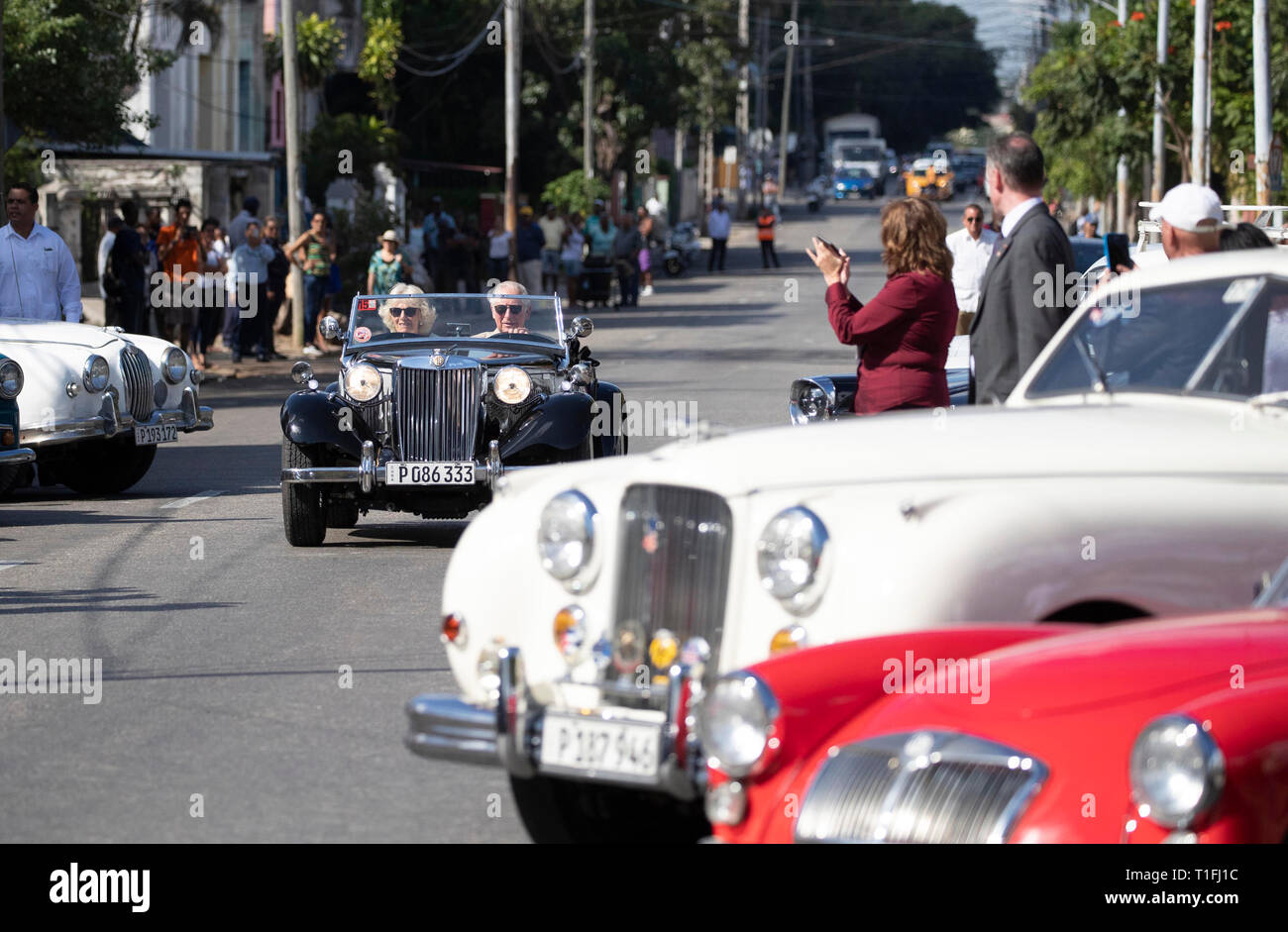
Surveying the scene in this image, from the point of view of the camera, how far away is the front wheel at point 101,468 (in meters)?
14.2

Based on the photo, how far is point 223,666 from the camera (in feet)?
26.5

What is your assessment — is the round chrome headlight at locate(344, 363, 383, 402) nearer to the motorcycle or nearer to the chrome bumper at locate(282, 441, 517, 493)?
the chrome bumper at locate(282, 441, 517, 493)

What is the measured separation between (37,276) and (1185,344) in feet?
37.2

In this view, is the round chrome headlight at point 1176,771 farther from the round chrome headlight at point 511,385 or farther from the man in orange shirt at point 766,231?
the man in orange shirt at point 766,231

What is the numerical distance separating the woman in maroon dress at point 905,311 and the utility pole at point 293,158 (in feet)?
62.3

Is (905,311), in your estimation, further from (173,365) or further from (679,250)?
(679,250)

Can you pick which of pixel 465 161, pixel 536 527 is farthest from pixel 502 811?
pixel 465 161

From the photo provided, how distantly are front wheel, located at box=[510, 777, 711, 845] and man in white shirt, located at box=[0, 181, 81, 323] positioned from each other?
428 inches

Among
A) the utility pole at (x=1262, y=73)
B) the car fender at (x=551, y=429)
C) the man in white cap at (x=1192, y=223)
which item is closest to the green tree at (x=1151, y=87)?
the utility pole at (x=1262, y=73)

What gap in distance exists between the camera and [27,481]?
14422 mm

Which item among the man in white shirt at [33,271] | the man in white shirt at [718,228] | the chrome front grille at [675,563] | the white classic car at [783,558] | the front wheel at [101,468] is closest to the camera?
the white classic car at [783,558]

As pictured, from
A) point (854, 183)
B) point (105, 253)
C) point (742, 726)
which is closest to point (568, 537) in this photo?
point (742, 726)
